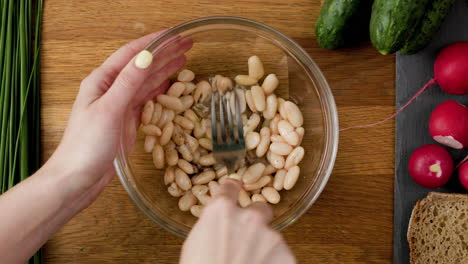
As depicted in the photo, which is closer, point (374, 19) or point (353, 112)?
point (374, 19)

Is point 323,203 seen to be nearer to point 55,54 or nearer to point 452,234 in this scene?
point 452,234

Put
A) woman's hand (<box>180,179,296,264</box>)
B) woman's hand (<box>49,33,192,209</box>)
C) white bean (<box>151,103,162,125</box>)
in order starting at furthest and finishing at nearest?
white bean (<box>151,103,162,125</box>) → woman's hand (<box>49,33,192,209</box>) → woman's hand (<box>180,179,296,264</box>)

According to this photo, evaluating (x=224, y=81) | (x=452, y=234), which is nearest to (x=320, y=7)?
(x=224, y=81)

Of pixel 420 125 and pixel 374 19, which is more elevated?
pixel 374 19

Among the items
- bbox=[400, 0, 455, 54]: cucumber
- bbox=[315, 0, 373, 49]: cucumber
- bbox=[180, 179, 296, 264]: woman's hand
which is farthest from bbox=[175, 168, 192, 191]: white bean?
bbox=[400, 0, 455, 54]: cucumber

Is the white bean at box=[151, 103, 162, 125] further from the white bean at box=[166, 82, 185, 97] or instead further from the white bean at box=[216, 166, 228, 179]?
the white bean at box=[216, 166, 228, 179]

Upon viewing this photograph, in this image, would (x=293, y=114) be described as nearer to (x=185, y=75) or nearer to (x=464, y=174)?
(x=185, y=75)
